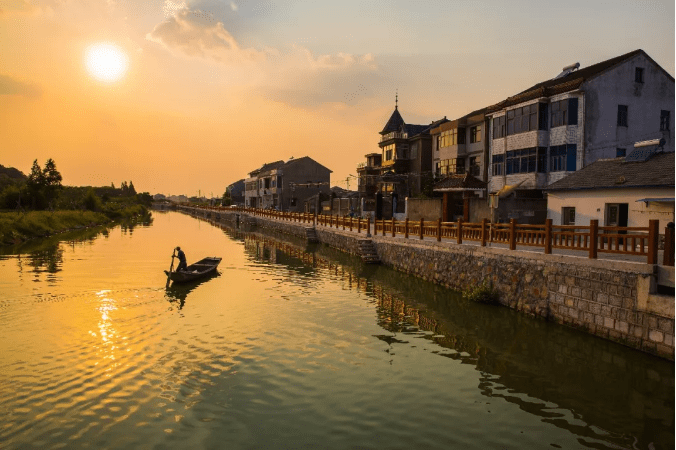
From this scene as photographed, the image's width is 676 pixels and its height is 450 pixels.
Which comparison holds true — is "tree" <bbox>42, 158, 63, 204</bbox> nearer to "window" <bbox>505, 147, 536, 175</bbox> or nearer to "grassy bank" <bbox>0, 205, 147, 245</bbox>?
"grassy bank" <bbox>0, 205, 147, 245</bbox>

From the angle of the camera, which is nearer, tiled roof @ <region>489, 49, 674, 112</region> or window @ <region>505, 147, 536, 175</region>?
tiled roof @ <region>489, 49, 674, 112</region>

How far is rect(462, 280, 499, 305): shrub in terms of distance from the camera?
61.8 ft

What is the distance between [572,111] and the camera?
32.4 m

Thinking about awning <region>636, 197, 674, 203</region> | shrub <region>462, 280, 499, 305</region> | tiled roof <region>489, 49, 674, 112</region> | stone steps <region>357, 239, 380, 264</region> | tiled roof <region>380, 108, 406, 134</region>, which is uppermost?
tiled roof <region>380, 108, 406, 134</region>

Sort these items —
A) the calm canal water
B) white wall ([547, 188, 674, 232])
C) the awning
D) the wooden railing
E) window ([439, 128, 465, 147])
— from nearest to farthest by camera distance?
the calm canal water < the wooden railing < the awning < white wall ([547, 188, 674, 232]) < window ([439, 128, 465, 147])

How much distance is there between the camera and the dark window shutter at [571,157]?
32.5 m

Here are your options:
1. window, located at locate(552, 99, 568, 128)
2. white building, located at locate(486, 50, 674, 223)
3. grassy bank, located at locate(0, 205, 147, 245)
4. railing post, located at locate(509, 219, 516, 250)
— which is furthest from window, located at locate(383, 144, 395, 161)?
railing post, located at locate(509, 219, 516, 250)

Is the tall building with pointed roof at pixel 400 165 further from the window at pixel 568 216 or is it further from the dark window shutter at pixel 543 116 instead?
the window at pixel 568 216

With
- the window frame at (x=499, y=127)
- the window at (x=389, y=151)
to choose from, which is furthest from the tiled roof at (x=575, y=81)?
the window at (x=389, y=151)

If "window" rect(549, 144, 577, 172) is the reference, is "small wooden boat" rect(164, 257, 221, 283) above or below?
below

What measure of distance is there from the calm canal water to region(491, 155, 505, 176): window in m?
20.6

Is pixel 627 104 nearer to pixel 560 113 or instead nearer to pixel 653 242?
pixel 560 113

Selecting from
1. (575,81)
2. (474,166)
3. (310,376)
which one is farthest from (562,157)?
(310,376)

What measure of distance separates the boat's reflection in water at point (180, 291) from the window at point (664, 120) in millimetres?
33675
